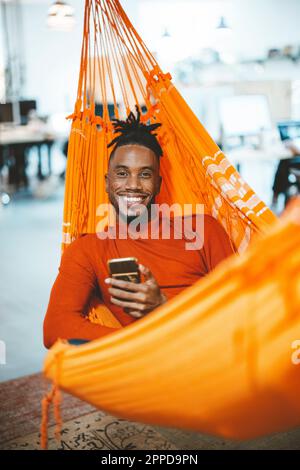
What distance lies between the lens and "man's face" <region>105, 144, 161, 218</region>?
165cm

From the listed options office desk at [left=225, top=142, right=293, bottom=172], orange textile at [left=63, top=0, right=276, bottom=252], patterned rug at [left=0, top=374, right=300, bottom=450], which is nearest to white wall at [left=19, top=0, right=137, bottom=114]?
office desk at [left=225, top=142, right=293, bottom=172]

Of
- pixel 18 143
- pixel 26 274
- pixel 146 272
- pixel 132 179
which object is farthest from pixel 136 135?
pixel 18 143

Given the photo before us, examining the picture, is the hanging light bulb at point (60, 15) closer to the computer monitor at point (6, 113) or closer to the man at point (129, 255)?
the computer monitor at point (6, 113)

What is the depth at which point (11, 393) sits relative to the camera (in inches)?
76.8

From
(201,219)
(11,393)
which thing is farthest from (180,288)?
(11,393)

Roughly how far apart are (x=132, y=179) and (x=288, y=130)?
123 inches

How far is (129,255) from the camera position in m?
1.60

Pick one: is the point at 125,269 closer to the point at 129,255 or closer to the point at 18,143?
the point at 129,255

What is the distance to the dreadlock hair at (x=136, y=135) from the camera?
174 centimetres

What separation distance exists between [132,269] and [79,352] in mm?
278

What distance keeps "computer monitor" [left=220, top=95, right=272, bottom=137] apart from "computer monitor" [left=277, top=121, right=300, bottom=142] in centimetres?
12

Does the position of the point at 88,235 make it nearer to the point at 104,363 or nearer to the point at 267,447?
the point at 104,363

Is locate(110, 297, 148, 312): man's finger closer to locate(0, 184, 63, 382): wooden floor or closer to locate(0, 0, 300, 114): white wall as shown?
locate(0, 184, 63, 382): wooden floor

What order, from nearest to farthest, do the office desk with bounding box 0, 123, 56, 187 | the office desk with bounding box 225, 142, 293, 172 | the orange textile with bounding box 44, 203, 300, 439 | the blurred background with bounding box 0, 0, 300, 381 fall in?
the orange textile with bounding box 44, 203, 300, 439 → the blurred background with bounding box 0, 0, 300, 381 → the office desk with bounding box 225, 142, 293, 172 → the office desk with bounding box 0, 123, 56, 187
